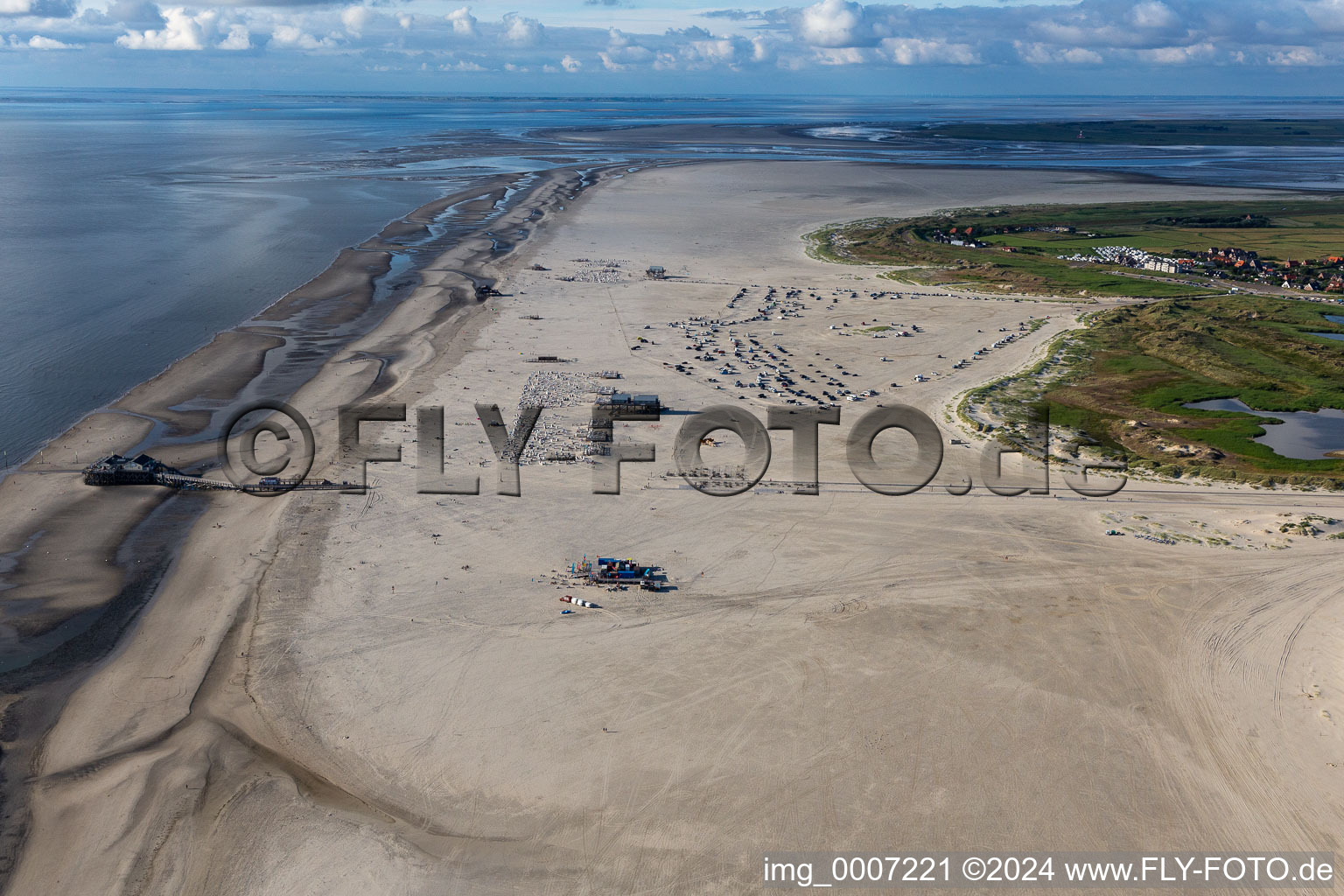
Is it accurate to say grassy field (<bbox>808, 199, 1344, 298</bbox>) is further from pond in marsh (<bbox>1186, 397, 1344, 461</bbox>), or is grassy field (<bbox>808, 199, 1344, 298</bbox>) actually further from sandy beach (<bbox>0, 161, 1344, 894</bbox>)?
sandy beach (<bbox>0, 161, 1344, 894</bbox>)

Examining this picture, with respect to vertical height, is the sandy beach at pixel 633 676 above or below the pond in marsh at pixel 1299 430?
below

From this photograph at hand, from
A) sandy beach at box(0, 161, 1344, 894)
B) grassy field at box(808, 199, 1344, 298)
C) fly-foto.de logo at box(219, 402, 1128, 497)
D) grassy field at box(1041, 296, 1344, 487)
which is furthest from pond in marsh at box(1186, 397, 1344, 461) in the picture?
grassy field at box(808, 199, 1344, 298)

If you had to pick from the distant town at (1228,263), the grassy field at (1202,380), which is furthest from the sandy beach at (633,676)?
the distant town at (1228,263)

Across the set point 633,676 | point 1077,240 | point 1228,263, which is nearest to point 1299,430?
point 633,676

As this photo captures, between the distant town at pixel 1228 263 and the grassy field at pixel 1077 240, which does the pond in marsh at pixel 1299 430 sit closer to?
the grassy field at pixel 1077 240

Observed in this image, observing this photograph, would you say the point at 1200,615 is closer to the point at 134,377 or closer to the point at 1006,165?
the point at 134,377

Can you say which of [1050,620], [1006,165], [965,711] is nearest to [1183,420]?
[1050,620]

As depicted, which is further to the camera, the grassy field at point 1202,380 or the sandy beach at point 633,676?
the grassy field at point 1202,380
